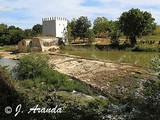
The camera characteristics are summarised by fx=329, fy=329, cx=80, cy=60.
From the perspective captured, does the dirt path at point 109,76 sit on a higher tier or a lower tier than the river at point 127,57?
higher

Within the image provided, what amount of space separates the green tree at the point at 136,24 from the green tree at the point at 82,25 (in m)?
9.67

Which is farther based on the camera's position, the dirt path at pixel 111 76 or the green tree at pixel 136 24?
the green tree at pixel 136 24

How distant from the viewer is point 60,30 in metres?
45.4

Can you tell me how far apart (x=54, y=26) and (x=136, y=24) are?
36.6ft

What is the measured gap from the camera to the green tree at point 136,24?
135ft

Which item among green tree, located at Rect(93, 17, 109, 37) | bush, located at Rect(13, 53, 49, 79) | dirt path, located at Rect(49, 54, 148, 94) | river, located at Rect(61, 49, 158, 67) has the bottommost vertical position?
river, located at Rect(61, 49, 158, 67)

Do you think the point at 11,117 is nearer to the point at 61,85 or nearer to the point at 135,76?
the point at 61,85

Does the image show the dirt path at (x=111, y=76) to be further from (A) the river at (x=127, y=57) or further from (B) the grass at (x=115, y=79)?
(A) the river at (x=127, y=57)

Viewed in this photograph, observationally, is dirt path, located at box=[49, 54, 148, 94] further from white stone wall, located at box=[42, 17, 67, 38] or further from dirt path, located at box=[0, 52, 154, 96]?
white stone wall, located at box=[42, 17, 67, 38]

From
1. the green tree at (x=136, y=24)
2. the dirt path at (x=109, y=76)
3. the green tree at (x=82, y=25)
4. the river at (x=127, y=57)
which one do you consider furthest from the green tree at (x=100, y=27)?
the dirt path at (x=109, y=76)

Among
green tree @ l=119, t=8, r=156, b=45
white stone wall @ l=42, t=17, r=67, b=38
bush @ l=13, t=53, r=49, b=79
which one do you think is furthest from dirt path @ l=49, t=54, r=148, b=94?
white stone wall @ l=42, t=17, r=67, b=38

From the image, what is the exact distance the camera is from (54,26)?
44.9 m

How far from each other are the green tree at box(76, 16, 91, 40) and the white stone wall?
533cm

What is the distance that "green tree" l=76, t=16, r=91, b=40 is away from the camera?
51250 mm
